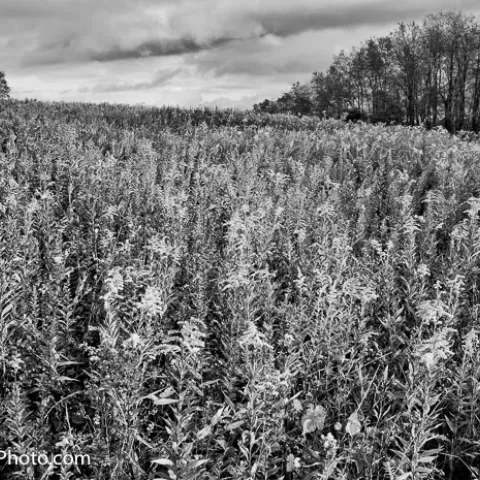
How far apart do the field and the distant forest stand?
45677 millimetres

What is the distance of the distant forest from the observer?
60.9m

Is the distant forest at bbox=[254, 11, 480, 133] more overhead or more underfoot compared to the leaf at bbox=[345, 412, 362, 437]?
more overhead

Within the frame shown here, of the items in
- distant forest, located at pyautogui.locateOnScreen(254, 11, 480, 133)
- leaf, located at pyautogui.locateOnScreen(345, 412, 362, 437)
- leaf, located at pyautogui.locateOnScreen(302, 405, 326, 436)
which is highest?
distant forest, located at pyautogui.locateOnScreen(254, 11, 480, 133)

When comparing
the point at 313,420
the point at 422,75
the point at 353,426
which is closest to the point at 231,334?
the point at 313,420

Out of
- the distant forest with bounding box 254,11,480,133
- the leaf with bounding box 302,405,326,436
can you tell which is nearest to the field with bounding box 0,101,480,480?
the leaf with bounding box 302,405,326,436

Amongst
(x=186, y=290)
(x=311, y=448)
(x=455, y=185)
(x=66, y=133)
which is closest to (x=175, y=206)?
(x=186, y=290)

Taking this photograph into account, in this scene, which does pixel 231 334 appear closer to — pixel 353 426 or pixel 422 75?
pixel 353 426

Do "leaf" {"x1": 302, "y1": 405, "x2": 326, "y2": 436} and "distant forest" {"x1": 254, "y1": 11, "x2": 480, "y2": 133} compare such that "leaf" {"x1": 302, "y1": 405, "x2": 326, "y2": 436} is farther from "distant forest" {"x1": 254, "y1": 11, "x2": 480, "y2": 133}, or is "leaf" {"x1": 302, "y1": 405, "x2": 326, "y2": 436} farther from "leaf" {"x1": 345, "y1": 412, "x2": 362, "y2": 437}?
"distant forest" {"x1": 254, "y1": 11, "x2": 480, "y2": 133}

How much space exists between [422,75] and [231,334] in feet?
226

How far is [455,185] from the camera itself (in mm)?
8281

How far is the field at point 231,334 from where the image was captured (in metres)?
2.75

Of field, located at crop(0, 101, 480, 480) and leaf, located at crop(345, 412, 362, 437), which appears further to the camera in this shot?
field, located at crop(0, 101, 480, 480)

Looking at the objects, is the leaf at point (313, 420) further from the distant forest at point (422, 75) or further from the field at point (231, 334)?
the distant forest at point (422, 75)

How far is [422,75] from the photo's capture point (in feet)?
217
